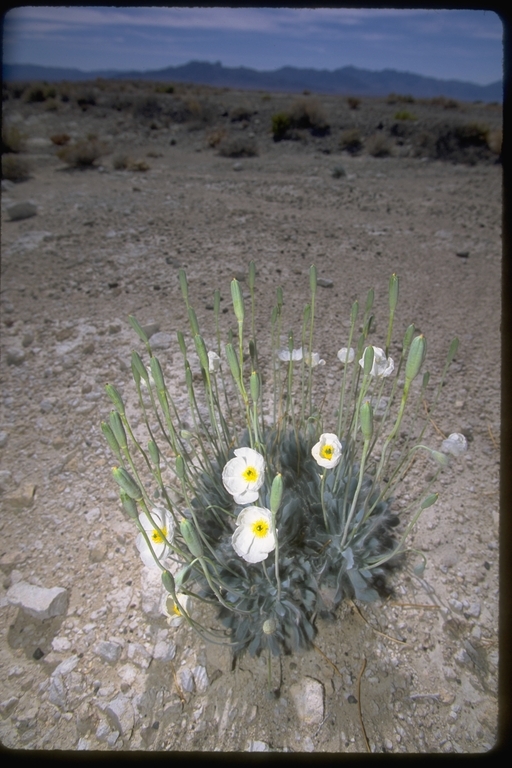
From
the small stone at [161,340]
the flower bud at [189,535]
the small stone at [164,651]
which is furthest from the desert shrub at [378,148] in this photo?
the flower bud at [189,535]

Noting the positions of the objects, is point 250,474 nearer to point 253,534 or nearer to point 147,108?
point 253,534

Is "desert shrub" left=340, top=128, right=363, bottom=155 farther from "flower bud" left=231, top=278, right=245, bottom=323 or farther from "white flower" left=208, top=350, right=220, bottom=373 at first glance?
"flower bud" left=231, top=278, right=245, bottom=323

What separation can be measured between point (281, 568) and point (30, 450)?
1715 mm

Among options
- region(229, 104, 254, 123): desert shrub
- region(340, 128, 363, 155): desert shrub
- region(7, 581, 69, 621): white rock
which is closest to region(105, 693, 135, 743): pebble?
region(7, 581, 69, 621): white rock

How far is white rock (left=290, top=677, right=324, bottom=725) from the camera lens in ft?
5.44

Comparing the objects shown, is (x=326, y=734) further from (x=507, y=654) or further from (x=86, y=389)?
(x=86, y=389)

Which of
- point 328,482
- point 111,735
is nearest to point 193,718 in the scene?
point 111,735

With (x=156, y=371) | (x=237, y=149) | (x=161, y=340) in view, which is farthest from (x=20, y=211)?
(x=237, y=149)

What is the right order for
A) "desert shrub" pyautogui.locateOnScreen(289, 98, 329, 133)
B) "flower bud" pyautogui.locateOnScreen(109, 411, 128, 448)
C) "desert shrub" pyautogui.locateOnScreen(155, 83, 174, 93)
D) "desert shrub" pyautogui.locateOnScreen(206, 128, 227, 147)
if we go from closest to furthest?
"flower bud" pyautogui.locateOnScreen(109, 411, 128, 448) → "desert shrub" pyautogui.locateOnScreen(206, 128, 227, 147) → "desert shrub" pyautogui.locateOnScreen(289, 98, 329, 133) → "desert shrub" pyautogui.locateOnScreen(155, 83, 174, 93)

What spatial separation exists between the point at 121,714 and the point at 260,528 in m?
0.87

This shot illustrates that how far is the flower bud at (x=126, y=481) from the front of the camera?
4.09 feet

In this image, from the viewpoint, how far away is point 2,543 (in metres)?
2.30

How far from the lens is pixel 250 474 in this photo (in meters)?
1.56

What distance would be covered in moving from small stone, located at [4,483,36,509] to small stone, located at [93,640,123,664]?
905mm
